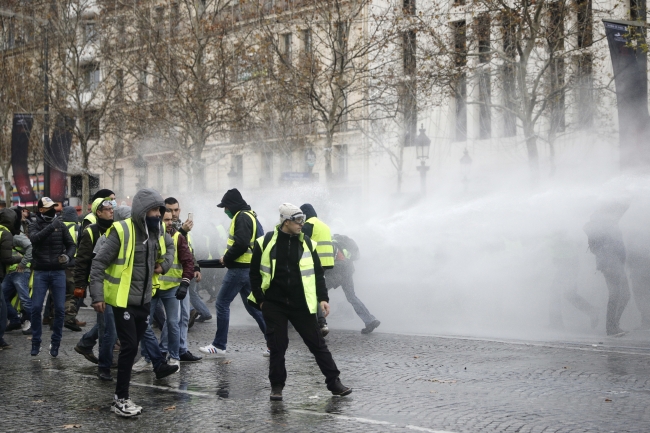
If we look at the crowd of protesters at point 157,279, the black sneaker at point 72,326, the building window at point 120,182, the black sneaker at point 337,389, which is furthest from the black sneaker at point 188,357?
the building window at point 120,182

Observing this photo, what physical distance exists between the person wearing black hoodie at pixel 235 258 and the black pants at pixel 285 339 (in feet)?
7.75

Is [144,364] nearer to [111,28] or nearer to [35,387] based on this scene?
[35,387]

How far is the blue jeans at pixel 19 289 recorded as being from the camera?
1302 cm

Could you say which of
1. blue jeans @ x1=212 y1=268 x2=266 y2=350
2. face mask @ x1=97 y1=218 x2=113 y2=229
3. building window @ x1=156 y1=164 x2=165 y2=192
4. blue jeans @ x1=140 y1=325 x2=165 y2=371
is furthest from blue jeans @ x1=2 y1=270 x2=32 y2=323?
building window @ x1=156 y1=164 x2=165 y2=192

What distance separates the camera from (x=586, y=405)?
7.19 m

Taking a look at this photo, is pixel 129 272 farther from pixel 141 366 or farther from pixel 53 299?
pixel 53 299

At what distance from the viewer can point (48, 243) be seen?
10812mm

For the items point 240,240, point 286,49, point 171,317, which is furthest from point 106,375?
point 286,49

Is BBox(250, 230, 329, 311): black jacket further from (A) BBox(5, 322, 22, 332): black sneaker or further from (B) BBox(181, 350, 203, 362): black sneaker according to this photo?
(A) BBox(5, 322, 22, 332): black sneaker

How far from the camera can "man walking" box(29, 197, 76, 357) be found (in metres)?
10.5

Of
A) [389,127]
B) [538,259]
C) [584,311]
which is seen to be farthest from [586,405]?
[389,127]

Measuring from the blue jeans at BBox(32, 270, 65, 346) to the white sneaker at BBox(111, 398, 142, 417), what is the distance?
3.61m

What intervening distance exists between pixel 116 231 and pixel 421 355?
4.16 meters

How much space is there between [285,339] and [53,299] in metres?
3.81
